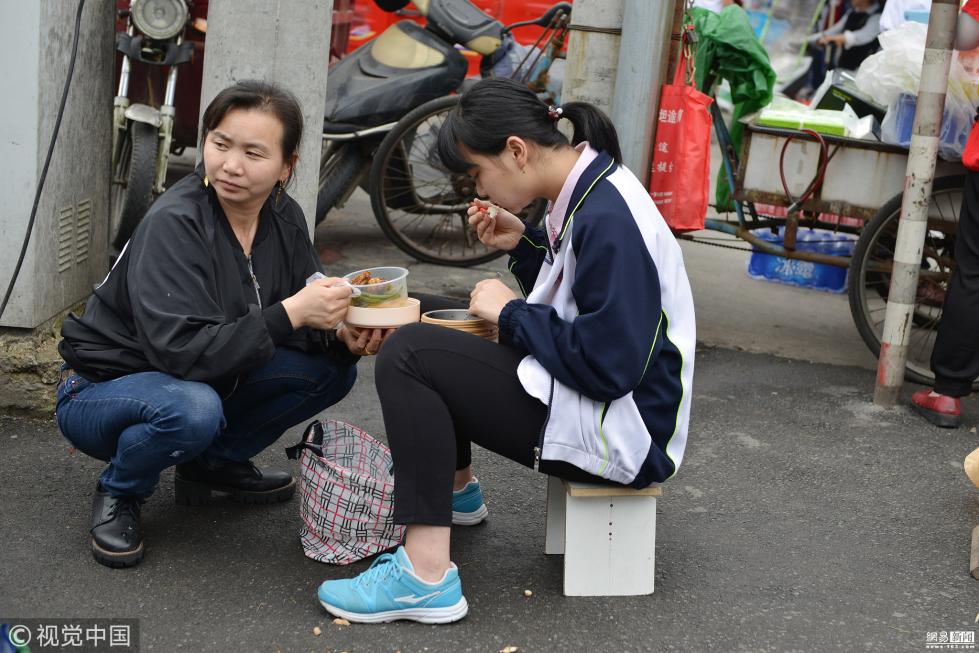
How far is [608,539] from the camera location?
9.50 feet

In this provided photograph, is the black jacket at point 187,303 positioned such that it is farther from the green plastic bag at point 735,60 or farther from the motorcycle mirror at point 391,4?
the motorcycle mirror at point 391,4

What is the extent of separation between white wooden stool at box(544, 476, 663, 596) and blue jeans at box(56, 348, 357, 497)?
0.79 meters

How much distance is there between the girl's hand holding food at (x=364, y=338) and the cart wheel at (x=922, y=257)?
2694mm

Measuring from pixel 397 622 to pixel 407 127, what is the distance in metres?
3.73

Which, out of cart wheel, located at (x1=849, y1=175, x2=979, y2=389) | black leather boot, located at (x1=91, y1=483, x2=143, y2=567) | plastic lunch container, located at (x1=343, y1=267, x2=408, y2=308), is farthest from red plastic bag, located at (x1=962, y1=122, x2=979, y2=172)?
black leather boot, located at (x1=91, y1=483, x2=143, y2=567)

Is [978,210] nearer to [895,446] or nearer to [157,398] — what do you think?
[895,446]

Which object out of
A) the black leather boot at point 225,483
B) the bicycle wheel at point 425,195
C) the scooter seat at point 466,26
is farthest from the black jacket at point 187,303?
the scooter seat at point 466,26

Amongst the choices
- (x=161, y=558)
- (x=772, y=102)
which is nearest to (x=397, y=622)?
(x=161, y=558)

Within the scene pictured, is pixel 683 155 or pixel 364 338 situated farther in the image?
pixel 683 155

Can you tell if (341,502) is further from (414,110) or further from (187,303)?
(414,110)

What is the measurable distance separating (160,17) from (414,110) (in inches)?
55.1

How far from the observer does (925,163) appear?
4.41m

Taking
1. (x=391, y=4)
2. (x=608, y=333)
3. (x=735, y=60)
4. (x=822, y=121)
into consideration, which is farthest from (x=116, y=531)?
(x=391, y=4)

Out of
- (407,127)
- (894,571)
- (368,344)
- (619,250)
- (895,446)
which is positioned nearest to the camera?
(619,250)
